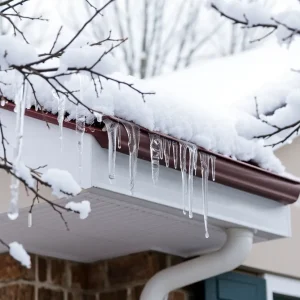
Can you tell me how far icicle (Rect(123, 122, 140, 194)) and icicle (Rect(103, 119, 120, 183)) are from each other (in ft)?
0.19

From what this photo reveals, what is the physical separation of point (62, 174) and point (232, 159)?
1842 mm

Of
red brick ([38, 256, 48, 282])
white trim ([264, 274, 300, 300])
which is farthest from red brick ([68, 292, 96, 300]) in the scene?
white trim ([264, 274, 300, 300])

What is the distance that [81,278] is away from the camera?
5.32 meters

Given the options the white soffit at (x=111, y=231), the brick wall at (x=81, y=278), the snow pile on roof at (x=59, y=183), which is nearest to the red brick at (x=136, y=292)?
the brick wall at (x=81, y=278)

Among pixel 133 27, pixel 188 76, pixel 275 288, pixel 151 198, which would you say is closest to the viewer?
pixel 151 198

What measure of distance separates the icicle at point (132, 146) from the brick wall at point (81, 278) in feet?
4.31

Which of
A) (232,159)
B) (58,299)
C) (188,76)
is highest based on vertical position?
(188,76)

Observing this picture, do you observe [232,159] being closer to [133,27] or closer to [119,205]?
[119,205]

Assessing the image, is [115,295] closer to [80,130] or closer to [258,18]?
[80,130]

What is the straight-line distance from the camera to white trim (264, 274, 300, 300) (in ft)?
18.4

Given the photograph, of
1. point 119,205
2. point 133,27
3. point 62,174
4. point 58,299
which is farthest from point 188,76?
point 133,27

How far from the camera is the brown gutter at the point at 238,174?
12.1ft

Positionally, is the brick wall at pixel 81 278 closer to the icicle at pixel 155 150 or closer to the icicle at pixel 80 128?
the icicle at pixel 155 150

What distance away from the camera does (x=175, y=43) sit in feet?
62.6
